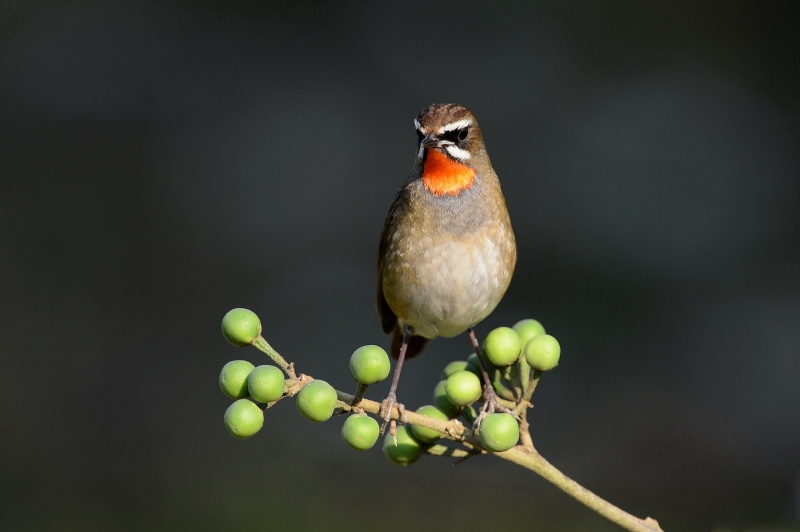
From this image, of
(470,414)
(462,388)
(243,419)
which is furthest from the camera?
(470,414)

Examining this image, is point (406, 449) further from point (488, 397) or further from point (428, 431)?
point (488, 397)

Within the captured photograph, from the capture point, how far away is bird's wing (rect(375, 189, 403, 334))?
10.3 feet

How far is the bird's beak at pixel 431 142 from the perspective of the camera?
8.64ft

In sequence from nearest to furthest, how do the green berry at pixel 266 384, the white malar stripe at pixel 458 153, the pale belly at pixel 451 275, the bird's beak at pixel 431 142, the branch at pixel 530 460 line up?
1. the branch at pixel 530 460
2. the green berry at pixel 266 384
3. the bird's beak at pixel 431 142
4. the white malar stripe at pixel 458 153
5. the pale belly at pixel 451 275

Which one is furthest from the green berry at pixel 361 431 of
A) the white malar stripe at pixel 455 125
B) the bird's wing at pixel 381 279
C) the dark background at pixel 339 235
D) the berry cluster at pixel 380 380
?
the dark background at pixel 339 235

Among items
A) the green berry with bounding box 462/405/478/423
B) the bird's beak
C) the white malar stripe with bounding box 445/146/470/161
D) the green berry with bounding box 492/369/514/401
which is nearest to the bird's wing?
the white malar stripe with bounding box 445/146/470/161

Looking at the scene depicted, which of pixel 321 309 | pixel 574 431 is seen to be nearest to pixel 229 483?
pixel 321 309

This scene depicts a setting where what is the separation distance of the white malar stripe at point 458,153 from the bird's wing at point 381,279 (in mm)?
308

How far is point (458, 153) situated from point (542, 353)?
1.09 m

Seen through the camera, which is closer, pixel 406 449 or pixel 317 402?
pixel 317 402

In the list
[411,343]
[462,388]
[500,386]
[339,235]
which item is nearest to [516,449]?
[462,388]

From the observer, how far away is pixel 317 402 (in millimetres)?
1587

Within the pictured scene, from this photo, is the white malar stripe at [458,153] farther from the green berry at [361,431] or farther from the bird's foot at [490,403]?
the green berry at [361,431]

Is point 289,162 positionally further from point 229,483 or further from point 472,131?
point 472,131
